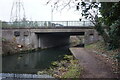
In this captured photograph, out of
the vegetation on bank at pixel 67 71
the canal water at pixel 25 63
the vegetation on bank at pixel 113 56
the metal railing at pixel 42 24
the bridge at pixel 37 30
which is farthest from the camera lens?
the metal railing at pixel 42 24

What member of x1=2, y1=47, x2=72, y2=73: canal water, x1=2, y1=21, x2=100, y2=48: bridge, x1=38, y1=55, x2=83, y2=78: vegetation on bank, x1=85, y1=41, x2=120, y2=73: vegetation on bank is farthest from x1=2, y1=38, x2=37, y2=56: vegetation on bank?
x1=38, y1=55, x2=83, y2=78: vegetation on bank

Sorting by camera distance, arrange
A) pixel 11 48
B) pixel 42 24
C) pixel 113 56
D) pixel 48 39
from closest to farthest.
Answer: pixel 113 56, pixel 11 48, pixel 42 24, pixel 48 39

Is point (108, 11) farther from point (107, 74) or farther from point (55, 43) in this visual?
point (55, 43)

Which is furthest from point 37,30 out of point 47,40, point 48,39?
point 48,39

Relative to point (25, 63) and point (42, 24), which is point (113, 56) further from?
point (42, 24)

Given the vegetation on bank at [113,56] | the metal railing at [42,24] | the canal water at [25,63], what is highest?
the metal railing at [42,24]

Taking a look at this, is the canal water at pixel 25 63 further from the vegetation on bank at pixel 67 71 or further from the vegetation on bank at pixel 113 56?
the vegetation on bank at pixel 113 56

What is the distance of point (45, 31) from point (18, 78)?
1690 centimetres

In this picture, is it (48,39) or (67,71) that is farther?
(48,39)

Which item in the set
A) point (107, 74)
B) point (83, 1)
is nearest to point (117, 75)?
point (107, 74)

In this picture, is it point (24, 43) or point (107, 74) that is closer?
point (107, 74)

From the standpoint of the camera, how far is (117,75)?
6.77 m

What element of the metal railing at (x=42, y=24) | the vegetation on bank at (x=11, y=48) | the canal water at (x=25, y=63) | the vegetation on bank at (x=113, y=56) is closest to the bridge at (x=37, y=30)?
the metal railing at (x=42, y=24)

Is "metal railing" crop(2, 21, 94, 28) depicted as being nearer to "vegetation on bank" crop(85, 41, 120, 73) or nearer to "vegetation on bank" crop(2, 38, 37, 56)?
"vegetation on bank" crop(2, 38, 37, 56)
